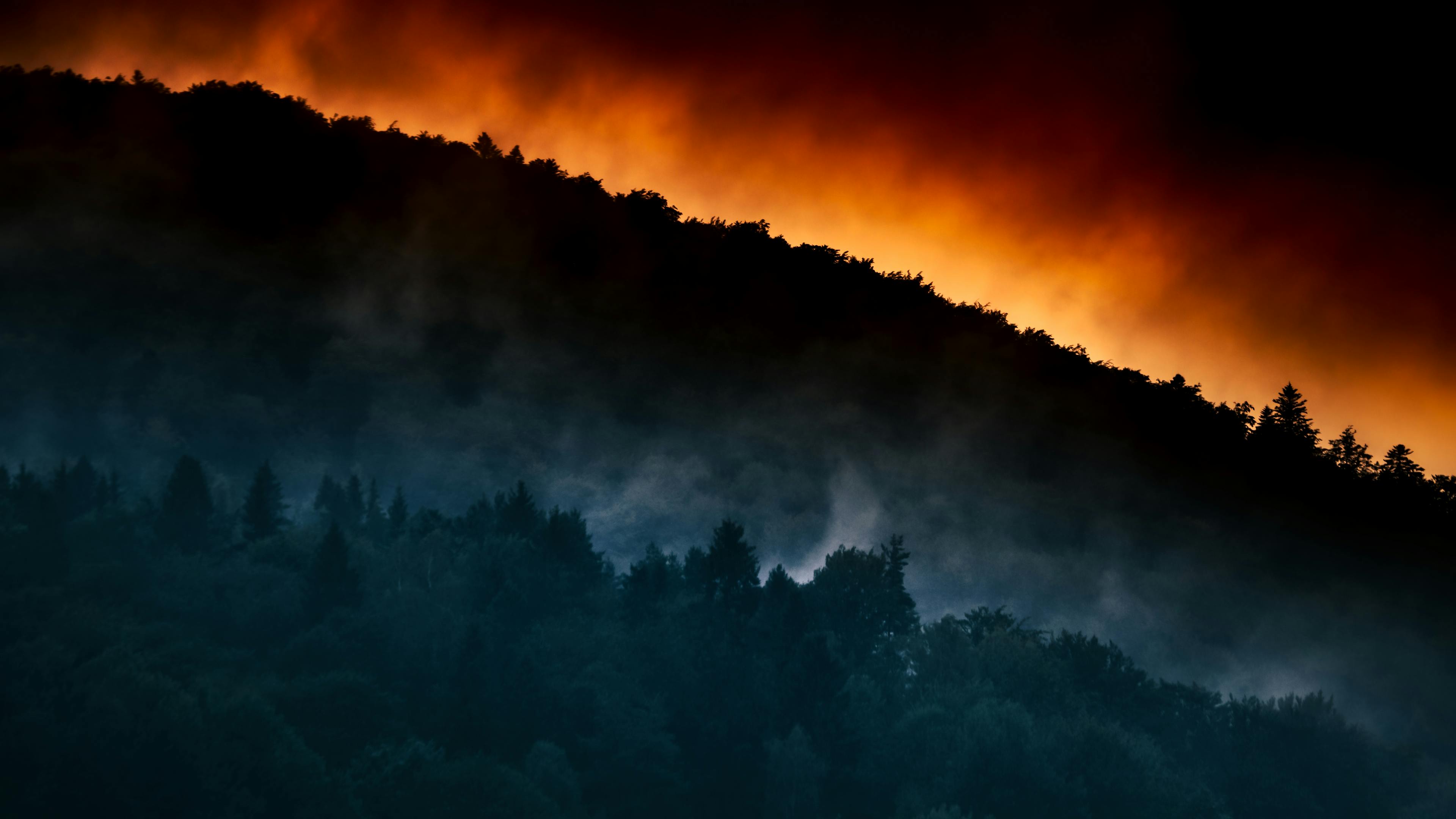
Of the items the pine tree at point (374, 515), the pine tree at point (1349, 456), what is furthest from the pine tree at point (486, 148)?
the pine tree at point (1349, 456)

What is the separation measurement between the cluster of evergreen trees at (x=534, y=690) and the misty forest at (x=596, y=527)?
303 mm

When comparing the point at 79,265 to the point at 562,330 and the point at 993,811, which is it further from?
the point at 993,811

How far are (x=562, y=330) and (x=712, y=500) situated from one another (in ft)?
122

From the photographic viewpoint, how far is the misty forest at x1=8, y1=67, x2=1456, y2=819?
6259 centimetres

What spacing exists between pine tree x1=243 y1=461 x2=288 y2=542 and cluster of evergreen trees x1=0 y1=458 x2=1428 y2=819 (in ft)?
1.18

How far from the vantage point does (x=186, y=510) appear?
78.0m

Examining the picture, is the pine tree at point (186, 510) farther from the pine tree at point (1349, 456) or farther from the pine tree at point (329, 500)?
the pine tree at point (1349, 456)

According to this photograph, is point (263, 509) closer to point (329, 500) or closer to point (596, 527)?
point (329, 500)

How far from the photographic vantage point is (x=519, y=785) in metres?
56.4

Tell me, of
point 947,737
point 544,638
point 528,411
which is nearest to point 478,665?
point 544,638

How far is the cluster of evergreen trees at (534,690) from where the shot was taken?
54.9 metres

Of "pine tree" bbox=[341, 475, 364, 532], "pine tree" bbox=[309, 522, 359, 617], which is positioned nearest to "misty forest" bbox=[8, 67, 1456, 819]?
"pine tree" bbox=[309, 522, 359, 617]

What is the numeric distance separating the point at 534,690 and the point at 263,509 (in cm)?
2873

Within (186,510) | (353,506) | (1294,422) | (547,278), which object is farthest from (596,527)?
(1294,422)
